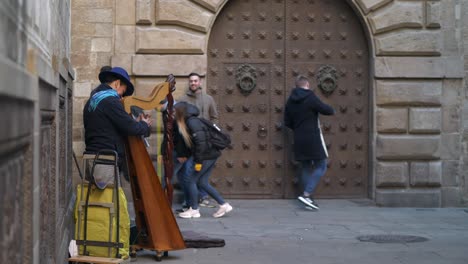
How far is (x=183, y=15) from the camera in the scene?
1332 centimetres

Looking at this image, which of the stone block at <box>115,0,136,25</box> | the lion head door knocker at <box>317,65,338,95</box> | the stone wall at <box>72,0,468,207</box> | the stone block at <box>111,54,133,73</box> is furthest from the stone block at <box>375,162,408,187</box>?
the stone block at <box>115,0,136,25</box>

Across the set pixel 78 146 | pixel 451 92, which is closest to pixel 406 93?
pixel 451 92

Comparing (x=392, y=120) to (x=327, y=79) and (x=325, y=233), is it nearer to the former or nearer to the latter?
(x=327, y=79)

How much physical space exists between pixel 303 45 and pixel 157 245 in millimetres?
6129

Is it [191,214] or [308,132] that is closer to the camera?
[191,214]

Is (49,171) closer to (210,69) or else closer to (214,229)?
(214,229)

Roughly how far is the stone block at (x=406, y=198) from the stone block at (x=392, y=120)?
0.88m

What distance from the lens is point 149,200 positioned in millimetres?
8492

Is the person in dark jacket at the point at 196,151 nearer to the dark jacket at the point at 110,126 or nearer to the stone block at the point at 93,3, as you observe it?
the stone block at the point at 93,3

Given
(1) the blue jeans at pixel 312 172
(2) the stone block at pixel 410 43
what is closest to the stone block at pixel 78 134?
(1) the blue jeans at pixel 312 172

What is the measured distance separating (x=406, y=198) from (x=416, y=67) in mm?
1897

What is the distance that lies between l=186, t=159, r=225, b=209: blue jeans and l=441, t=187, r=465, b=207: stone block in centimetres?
359

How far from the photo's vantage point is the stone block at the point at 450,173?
13.7m

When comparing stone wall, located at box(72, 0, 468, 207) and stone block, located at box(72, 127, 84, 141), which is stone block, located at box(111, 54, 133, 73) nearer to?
stone wall, located at box(72, 0, 468, 207)
